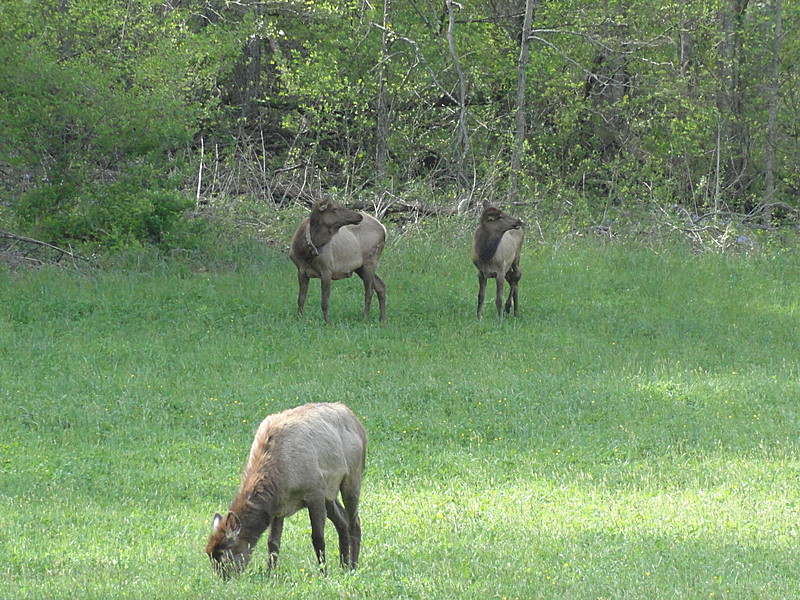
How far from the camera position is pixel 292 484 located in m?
6.73

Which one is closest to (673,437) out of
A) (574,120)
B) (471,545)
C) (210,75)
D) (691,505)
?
(691,505)

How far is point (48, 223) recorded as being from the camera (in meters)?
21.1

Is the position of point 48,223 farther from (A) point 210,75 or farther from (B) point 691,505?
(B) point 691,505

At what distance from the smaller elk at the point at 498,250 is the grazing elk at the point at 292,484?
36.2 feet

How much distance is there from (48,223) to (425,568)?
623 inches

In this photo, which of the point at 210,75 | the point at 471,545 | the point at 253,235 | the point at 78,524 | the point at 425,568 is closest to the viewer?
the point at 425,568

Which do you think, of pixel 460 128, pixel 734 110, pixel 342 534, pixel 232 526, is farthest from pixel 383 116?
pixel 232 526

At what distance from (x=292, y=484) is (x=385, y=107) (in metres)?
22.3

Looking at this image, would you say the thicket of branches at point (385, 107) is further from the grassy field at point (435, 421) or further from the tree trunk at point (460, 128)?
the grassy field at point (435, 421)

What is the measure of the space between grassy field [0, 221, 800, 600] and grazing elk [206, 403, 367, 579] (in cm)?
22

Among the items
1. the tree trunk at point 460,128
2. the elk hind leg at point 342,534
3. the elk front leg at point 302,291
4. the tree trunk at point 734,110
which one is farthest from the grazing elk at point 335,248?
the tree trunk at point 734,110

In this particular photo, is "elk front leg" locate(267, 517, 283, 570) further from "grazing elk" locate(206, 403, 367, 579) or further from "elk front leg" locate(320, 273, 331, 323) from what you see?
"elk front leg" locate(320, 273, 331, 323)

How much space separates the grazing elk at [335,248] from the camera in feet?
56.7

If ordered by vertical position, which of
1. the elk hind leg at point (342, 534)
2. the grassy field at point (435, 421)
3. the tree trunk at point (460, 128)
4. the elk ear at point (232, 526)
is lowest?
the grassy field at point (435, 421)
